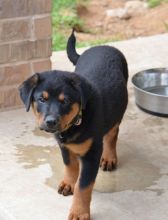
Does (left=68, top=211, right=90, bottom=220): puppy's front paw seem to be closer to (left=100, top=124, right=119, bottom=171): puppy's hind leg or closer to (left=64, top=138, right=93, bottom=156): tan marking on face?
(left=64, top=138, right=93, bottom=156): tan marking on face

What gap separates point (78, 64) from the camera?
4.33 m

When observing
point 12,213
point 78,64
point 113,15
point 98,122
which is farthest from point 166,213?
point 113,15

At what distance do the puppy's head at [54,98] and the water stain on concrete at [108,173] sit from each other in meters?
0.81

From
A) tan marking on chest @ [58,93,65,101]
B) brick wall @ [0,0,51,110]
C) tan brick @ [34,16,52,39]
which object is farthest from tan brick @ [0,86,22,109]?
tan marking on chest @ [58,93,65,101]

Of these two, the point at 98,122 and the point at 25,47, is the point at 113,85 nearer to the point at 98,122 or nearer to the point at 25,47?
the point at 98,122

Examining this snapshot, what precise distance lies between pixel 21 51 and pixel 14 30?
0.20 metres

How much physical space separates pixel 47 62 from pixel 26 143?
98cm

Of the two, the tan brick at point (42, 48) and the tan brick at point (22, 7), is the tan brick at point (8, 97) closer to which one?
the tan brick at point (42, 48)

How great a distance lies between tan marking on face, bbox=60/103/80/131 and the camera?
3371mm

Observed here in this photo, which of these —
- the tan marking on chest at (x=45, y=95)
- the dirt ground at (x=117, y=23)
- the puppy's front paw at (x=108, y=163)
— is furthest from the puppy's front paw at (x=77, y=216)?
the dirt ground at (x=117, y=23)

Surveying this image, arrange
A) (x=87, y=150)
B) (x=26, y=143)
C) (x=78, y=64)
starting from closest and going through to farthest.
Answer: (x=87, y=150) → (x=78, y=64) → (x=26, y=143)

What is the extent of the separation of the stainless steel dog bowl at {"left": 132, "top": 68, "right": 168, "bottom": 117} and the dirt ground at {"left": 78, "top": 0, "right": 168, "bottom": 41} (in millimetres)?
2465

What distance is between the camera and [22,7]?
5.08 metres

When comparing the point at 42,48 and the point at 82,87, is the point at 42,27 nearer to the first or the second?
the point at 42,48
